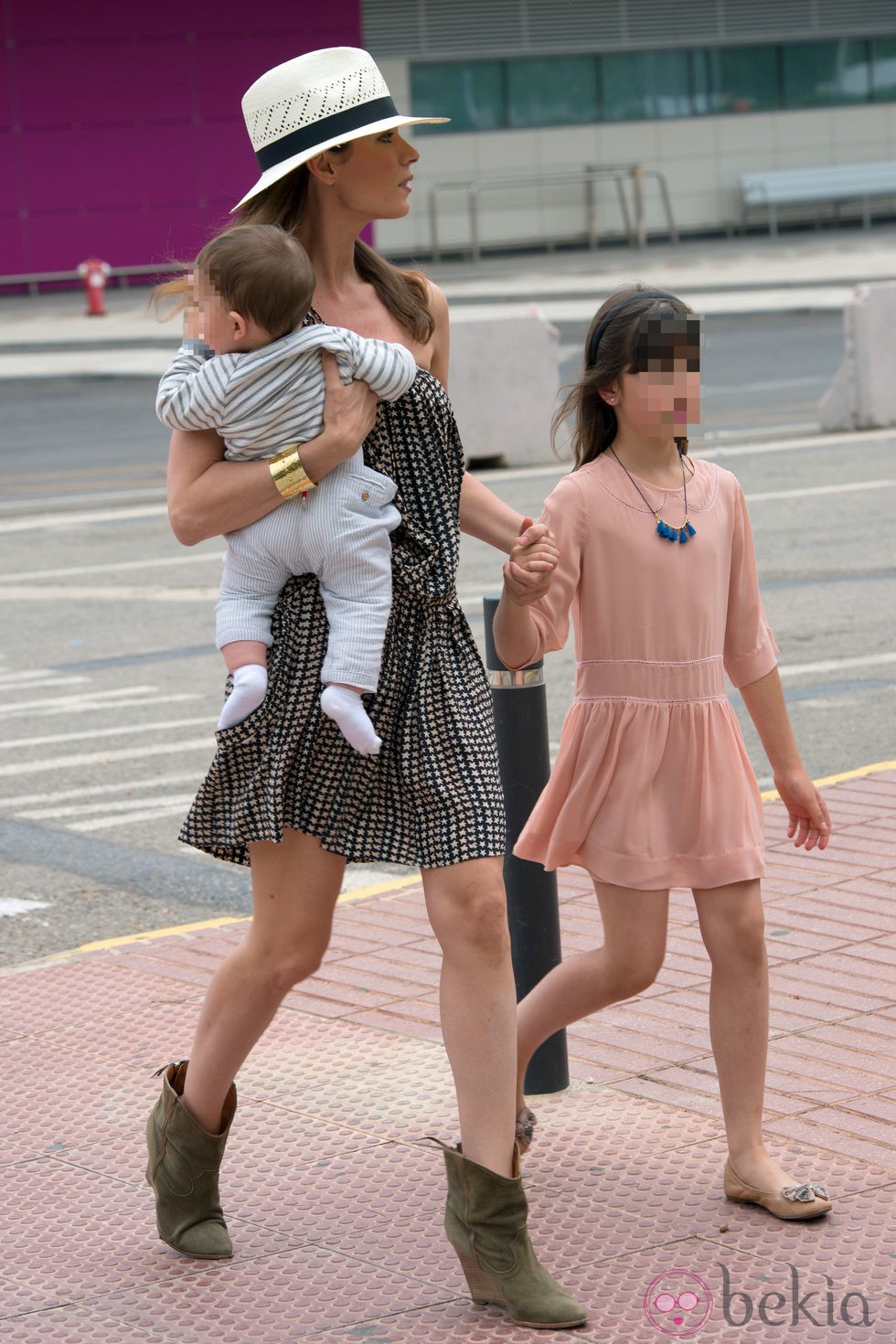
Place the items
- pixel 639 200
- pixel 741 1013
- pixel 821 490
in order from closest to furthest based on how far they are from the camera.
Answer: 1. pixel 741 1013
2. pixel 821 490
3. pixel 639 200

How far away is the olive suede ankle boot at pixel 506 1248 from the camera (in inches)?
128

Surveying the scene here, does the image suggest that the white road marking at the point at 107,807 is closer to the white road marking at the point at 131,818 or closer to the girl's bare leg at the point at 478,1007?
the white road marking at the point at 131,818

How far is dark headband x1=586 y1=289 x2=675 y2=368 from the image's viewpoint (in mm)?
3727

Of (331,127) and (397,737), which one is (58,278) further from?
(397,737)

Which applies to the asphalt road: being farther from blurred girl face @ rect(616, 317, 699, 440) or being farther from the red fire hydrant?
the red fire hydrant

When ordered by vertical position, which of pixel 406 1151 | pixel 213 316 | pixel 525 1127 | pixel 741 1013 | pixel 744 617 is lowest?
pixel 406 1151

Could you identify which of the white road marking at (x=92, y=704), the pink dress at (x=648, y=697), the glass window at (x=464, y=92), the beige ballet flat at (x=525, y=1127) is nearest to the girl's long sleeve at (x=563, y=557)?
the pink dress at (x=648, y=697)

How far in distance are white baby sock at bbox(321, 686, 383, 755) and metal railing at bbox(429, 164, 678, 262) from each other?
110 feet

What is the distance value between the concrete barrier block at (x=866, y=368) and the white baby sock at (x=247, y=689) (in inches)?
565

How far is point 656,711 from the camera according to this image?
370 centimetres

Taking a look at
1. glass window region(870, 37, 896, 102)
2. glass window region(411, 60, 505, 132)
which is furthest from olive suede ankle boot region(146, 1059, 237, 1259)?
glass window region(870, 37, 896, 102)

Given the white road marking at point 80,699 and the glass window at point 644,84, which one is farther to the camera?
the glass window at point 644,84

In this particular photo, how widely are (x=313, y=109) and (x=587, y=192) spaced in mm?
35367

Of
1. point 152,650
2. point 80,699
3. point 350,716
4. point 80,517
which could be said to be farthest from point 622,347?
point 80,517
